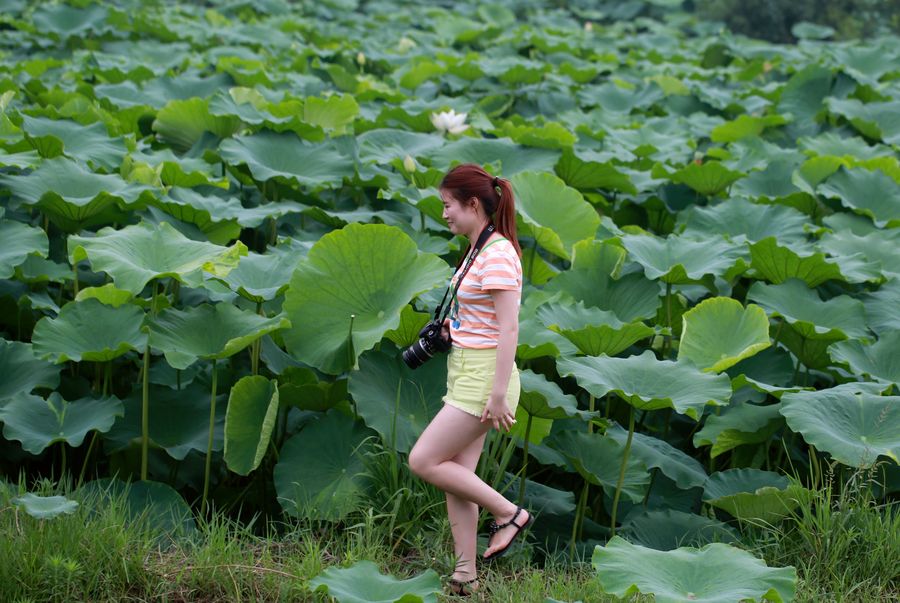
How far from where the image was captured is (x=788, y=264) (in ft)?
11.5

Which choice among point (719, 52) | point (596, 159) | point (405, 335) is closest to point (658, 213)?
point (596, 159)

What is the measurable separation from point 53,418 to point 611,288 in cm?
178

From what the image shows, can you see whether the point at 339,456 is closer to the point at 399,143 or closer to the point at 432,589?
the point at 432,589

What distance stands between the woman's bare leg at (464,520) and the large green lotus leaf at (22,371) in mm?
1232

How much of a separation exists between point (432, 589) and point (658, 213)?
2836 millimetres

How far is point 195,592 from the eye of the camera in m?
2.38

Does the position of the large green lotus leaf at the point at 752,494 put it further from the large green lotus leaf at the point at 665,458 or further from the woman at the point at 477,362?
the woman at the point at 477,362

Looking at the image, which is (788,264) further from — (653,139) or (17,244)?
(17,244)

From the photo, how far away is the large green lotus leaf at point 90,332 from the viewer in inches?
111

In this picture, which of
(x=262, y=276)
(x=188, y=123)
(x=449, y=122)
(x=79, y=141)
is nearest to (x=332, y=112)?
(x=449, y=122)

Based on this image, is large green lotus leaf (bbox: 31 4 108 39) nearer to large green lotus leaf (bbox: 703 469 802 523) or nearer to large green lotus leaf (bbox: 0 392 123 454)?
large green lotus leaf (bbox: 0 392 123 454)

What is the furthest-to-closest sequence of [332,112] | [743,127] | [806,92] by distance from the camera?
[806,92]
[743,127]
[332,112]

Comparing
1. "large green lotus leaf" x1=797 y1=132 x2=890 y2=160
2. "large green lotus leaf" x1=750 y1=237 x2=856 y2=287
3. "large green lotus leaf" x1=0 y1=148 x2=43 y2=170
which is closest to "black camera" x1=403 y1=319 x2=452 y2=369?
"large green lotus leaf" x1=750 y1=237 x2=856 y2=287

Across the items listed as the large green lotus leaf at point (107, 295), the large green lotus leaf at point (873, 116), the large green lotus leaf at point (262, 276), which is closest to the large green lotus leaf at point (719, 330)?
the large green lotus leaf at point (262, 276)
